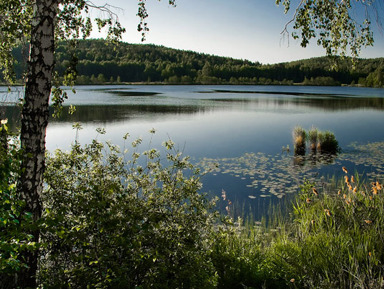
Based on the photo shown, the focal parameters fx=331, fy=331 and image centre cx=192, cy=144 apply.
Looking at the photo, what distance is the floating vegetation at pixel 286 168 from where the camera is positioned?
1105 centimetres

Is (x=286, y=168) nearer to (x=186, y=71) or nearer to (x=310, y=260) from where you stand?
(x=310, y=260)

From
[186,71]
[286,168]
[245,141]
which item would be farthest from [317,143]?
[186,71]

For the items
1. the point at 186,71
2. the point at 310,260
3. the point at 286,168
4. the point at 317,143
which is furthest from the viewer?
the point at 186,71

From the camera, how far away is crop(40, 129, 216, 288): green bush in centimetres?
305

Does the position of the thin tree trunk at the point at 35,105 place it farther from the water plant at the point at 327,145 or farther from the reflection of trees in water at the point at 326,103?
the reflection of trees in water at the point at 326,103

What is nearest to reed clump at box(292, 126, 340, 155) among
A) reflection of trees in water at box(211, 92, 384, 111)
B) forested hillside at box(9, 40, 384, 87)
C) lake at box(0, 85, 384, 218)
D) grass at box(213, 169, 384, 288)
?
lake at box(0, 85, 384, 218)

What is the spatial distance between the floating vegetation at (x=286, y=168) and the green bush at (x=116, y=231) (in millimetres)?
6076

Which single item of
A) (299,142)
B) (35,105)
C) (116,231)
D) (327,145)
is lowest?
(327,145)

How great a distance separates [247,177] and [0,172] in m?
10.3

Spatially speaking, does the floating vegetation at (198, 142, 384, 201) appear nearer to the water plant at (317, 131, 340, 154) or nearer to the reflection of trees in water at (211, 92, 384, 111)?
the water plant at (317, 131, 340, 154)

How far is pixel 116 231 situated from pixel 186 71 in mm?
125020

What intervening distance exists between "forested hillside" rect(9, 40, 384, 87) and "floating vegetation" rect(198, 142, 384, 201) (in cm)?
8993

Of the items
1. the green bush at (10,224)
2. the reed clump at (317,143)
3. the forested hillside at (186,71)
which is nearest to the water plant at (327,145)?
the reed clump at (317,143)

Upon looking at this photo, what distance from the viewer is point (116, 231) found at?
3.33 m
